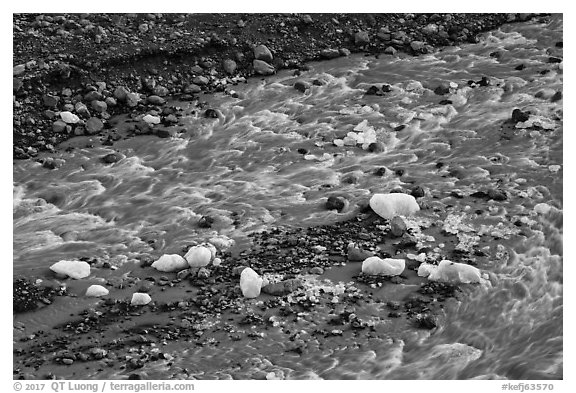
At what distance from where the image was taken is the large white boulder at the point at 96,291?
341 inches

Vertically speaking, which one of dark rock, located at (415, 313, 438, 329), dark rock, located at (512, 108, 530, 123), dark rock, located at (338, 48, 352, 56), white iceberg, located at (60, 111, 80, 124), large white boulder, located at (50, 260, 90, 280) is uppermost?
dark rock, located at (338, 48, 352, 56)

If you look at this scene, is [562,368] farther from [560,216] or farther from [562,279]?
[560,216]

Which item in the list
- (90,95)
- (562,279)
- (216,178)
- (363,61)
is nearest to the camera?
(562,279)

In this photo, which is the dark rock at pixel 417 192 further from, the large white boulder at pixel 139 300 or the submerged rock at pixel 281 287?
the large white boulder at pixel 139 300

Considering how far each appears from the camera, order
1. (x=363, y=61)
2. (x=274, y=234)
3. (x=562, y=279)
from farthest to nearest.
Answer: (x=363, y=61) → (x=274, y=234) → (x=562, y=279)

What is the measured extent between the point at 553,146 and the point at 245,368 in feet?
19.3

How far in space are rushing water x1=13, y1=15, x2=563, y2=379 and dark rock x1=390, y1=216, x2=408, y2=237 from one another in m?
0.77

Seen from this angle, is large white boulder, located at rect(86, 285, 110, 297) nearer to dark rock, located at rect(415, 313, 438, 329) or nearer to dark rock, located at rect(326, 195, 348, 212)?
dark rock, located at rect(326, 195, 348, 212)

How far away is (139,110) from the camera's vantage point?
41.9 feet

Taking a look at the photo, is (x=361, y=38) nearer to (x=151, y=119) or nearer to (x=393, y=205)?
(x=151, y=119)

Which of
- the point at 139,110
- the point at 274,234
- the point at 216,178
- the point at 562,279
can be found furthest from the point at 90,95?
the point at 562,279

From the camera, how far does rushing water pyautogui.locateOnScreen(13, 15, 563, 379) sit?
7895mm

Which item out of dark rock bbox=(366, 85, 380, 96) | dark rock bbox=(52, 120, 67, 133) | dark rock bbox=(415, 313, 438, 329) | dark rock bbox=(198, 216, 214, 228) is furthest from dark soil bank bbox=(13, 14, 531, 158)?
dark rock bbox=(415, 313, 438, 329)

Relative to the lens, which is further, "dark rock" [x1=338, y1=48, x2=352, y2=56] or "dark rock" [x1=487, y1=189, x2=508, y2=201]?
"dark rock" [x1=338, y1=48, x2=352, y2=56]
